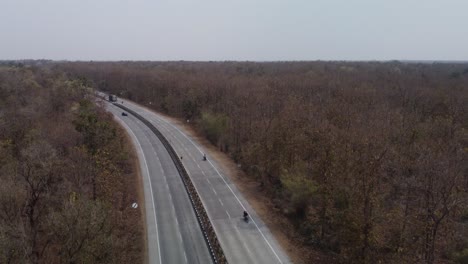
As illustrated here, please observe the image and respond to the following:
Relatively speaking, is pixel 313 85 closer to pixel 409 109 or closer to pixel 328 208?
pixel 409 109

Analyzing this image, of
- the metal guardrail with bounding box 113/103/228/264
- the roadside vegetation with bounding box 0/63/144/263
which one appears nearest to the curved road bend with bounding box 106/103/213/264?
the metal guardrail with bounding box 113/103/228/264

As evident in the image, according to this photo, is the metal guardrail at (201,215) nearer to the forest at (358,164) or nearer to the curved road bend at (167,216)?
the curved road bend at (167,216)

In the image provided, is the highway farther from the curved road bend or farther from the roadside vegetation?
the roadside vegetation

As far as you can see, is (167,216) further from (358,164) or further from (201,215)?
(358,164)

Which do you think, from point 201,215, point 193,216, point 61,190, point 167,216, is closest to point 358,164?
point 201,215

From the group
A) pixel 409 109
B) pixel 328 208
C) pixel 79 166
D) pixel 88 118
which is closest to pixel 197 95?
pixel 88 118

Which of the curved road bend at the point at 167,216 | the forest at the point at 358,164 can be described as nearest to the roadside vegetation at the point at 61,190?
the curved road bend at the point at 167,216
